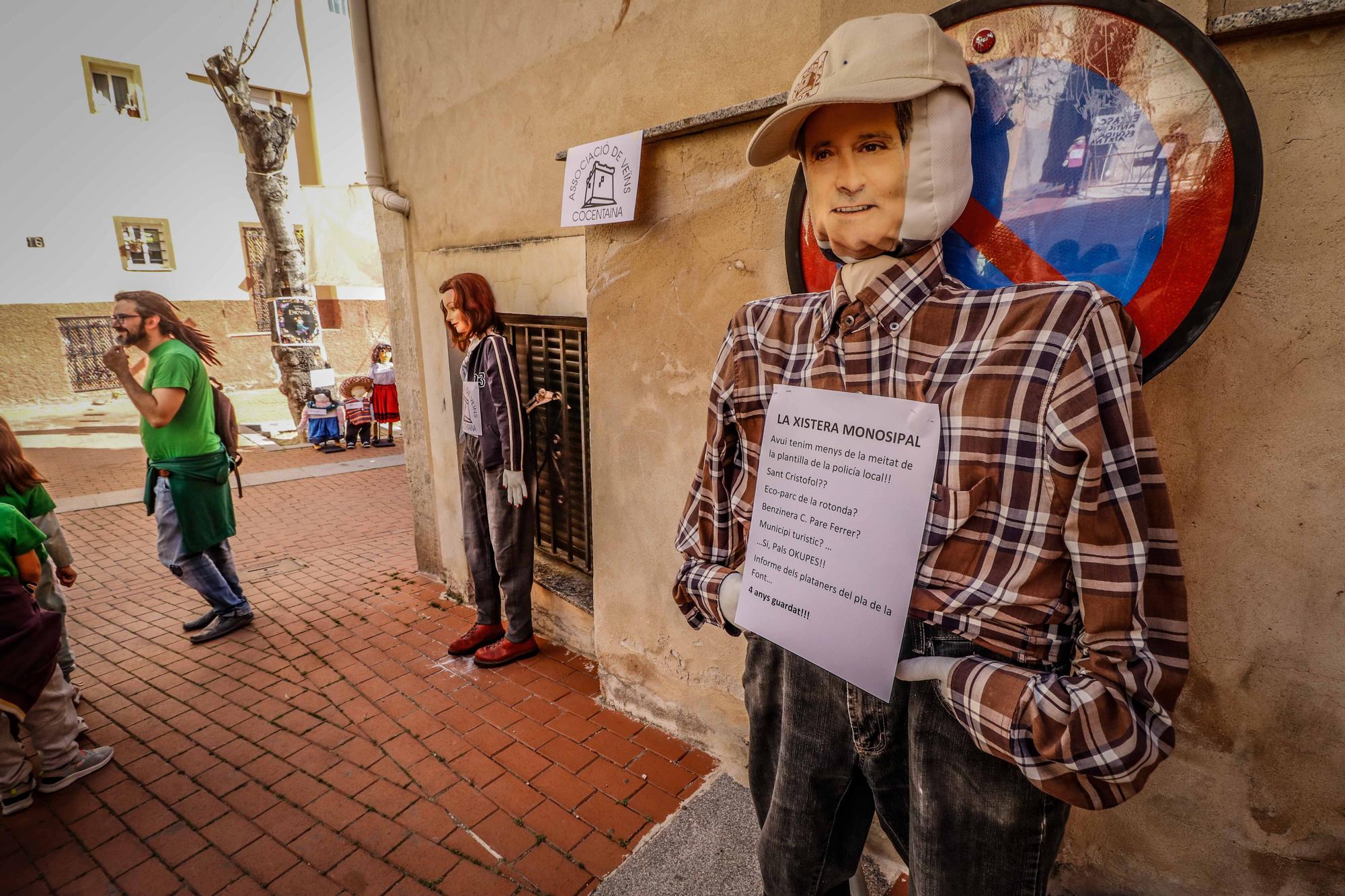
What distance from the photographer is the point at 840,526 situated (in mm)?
1178

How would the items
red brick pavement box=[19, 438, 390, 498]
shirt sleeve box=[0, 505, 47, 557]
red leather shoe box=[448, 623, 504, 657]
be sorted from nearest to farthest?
shirt sleeve box=[0, 505, 47, 557]
red leather shoe box=[448, 623, 504, 657]
red brick pavement box=[19, 438, 390, 498]

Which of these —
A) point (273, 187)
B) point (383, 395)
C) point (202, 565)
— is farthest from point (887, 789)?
point (273, 187)

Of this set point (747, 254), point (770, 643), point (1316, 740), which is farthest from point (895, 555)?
point (747, 254)

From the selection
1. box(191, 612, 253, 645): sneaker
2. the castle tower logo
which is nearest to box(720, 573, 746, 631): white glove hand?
the castle tower logo

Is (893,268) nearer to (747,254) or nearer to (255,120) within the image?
(747,254)

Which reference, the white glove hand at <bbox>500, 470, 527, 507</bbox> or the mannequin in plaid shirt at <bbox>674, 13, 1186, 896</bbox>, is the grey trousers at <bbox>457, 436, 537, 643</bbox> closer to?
the white glove hand at <bbox>500, 470, 527, 507</bbox>

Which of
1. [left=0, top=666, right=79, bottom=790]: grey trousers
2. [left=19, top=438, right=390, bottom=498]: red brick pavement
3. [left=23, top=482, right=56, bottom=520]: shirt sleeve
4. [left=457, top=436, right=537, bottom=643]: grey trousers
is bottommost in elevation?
[left=19, top=438, right=390, bottom=498]: red brick pavement

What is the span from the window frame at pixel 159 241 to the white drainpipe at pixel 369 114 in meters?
15.4

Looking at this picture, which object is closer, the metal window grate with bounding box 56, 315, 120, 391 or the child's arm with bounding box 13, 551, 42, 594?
the child's arm with bounding box 13, 551, 42, 594

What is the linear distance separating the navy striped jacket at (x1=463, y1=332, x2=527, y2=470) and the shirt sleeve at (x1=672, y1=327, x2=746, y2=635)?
221 centimetres

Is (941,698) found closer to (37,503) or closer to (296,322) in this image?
(37,503)

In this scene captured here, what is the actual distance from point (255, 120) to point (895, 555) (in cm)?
1617

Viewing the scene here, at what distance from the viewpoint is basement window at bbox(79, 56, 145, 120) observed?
1502cm

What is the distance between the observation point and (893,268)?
1151 millimetres
